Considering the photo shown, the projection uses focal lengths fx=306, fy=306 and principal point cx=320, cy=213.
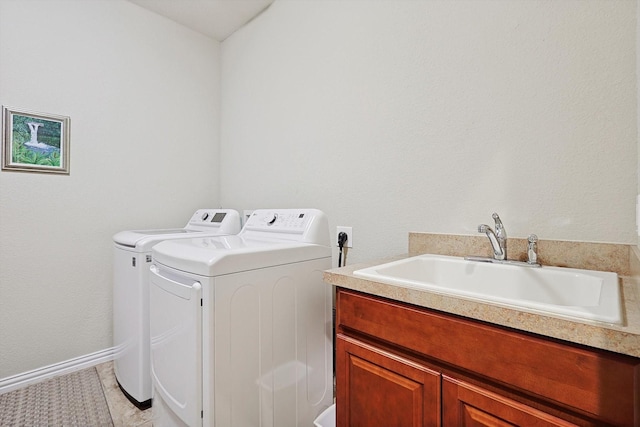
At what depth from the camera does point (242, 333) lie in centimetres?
116

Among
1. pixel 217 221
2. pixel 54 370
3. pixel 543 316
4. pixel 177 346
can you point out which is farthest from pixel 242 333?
pixel 54 370

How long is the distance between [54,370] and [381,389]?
2.16 meters

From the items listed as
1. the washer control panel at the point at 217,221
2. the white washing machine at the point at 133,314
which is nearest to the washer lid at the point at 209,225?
the washer control panel at the point at 217,221

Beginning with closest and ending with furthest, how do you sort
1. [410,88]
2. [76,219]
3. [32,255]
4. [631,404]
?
[631,404] → [410,88] → [32,255] → [76,219]

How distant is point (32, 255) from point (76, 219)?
0.30m

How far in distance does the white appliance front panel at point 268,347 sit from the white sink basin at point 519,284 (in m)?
0.45

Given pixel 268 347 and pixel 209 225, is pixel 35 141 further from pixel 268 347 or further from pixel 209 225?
pixel 268 347

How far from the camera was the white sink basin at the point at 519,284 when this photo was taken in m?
0.65

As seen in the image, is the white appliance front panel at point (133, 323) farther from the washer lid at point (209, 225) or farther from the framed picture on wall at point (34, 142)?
the framed picture on wall at point (34, 142)

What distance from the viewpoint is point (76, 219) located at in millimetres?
2025

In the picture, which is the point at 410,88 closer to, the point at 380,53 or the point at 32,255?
the point at 380,53

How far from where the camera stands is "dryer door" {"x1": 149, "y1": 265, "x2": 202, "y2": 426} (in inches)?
42.7

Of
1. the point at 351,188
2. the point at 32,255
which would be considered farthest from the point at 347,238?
the point at 32,255

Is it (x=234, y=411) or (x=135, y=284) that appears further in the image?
(x=135, y=284)
